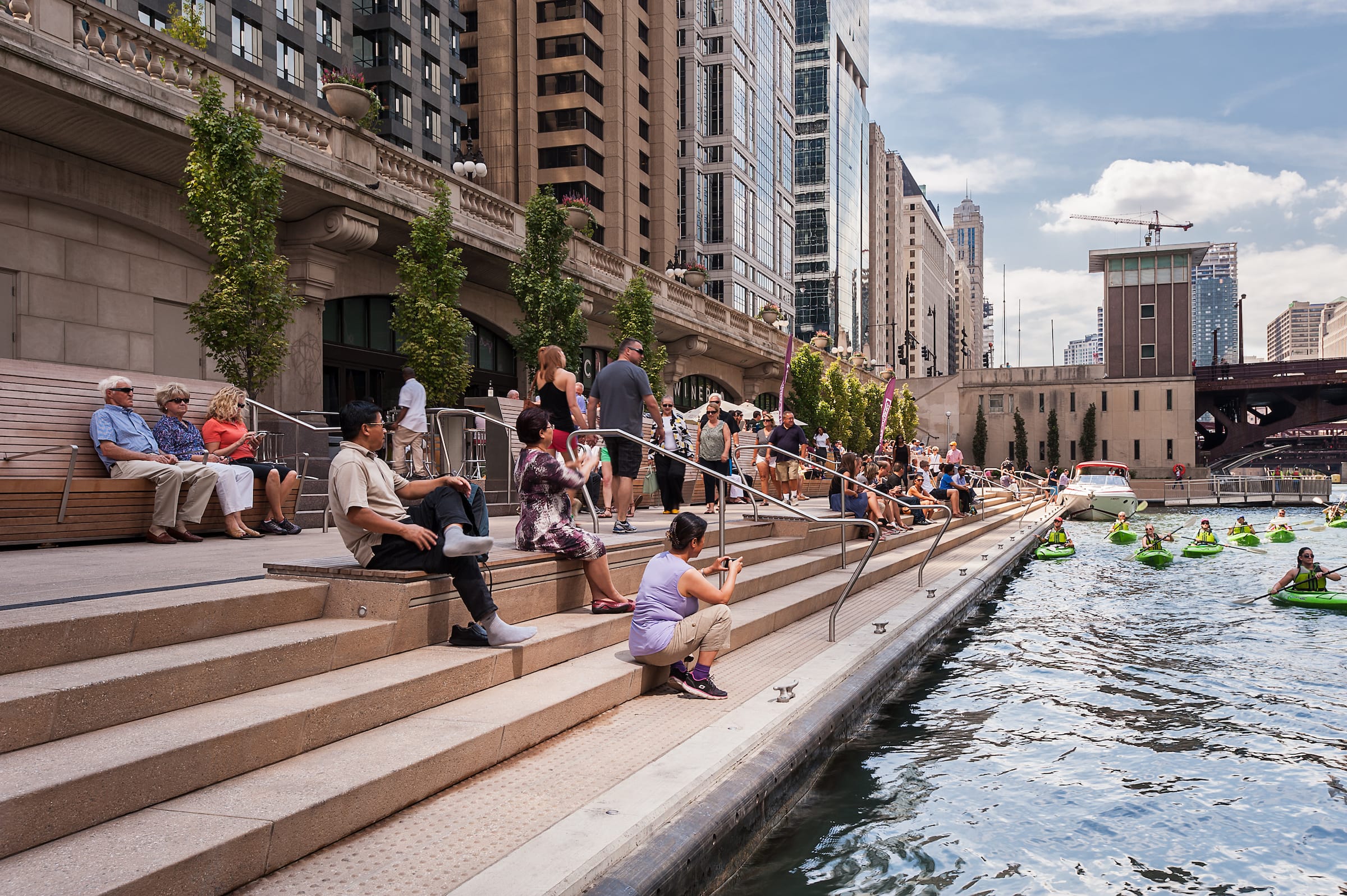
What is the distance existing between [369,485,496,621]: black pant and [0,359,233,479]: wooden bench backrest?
4.84 meters

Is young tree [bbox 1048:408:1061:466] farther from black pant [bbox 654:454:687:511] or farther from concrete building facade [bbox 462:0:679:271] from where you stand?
black pant [bbox 654:454:687:511]

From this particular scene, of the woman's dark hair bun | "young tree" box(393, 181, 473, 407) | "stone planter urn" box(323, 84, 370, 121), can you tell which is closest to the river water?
the woman's dark hair bun

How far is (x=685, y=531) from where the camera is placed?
7.05m

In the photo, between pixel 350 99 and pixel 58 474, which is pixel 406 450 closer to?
pixel 58 474

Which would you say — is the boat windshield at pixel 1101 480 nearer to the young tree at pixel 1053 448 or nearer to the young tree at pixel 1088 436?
the young tree at pixel 1088 436

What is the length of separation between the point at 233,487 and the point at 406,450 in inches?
148

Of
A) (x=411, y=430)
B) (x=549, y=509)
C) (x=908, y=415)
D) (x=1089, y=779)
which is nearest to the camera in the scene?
(x=1089, y=779)

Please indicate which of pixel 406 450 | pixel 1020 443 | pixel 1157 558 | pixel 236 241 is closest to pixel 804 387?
pixel 1157 558

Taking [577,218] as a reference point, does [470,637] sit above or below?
below

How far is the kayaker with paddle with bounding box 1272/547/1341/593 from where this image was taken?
Answer: 15.5 m

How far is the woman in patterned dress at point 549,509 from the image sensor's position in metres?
7.52

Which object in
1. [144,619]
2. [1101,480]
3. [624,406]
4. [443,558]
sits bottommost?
[1101,480]

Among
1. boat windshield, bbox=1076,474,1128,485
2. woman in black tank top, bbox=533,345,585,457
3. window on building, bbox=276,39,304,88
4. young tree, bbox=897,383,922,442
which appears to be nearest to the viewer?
woman in black tank top, bbox=533,345,585,457

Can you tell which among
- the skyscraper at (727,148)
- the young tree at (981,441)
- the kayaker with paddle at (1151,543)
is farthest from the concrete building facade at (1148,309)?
the kayaker with paddle at (1151,543)
